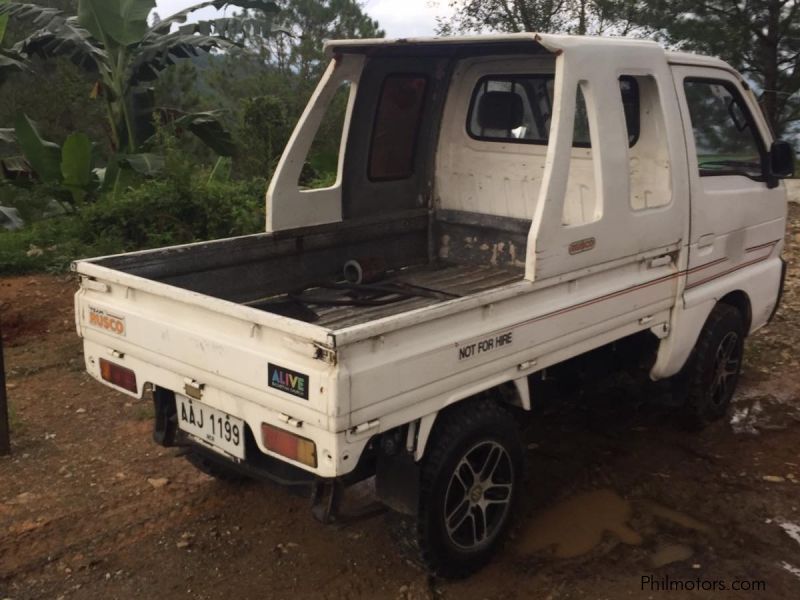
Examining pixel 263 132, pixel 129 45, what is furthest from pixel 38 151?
pixel 263 132

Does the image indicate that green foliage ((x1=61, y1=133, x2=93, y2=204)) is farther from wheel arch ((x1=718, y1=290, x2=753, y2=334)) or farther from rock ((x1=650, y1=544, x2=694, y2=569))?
rock ((x1=650, y1=544, x2=694, y2=569))

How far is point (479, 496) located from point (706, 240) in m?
1.97

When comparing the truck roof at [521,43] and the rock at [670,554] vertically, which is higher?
the truck roof at [521,43]

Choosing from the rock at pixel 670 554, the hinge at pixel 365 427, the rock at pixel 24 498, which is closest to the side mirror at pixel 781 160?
the rock at pixel 670 554

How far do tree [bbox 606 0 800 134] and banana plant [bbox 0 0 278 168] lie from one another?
6027 millimetres

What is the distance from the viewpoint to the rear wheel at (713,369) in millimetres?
4613

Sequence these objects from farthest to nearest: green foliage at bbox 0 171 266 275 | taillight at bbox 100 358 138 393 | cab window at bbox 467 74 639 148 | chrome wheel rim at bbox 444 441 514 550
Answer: green foliage at bbox 0 171 266 275
cab window at bbox 467 74 639 148
taillight at bbox 100 358 138 393
chrome wheel rim at bbox 444 441 514 550

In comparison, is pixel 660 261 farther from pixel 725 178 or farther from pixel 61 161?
pixel 61 161

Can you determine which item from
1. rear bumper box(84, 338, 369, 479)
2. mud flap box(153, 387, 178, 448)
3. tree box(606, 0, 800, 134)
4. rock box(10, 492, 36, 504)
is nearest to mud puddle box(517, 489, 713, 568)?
rear bumper box(84, 338, 369, 479)

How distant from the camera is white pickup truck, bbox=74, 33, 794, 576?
2.91m

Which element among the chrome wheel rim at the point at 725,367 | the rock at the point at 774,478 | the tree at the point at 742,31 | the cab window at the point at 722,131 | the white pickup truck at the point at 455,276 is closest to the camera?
the white pickup truck at the point at 455,276

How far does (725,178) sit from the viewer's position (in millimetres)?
4555

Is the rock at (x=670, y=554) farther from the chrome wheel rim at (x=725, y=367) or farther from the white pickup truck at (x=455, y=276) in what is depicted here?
the chrome wheel rim at (x=725, y=367)

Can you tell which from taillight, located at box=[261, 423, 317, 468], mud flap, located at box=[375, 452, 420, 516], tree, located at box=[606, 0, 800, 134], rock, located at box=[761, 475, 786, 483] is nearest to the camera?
taillight, located at box=[261, 423, 317, 468]
